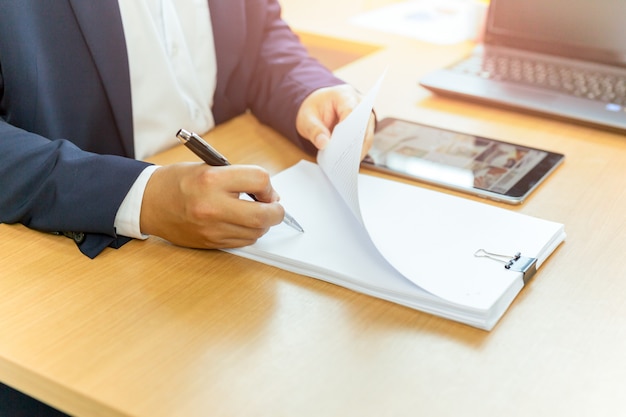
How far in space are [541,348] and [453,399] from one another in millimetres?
122

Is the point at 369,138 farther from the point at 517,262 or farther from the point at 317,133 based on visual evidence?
the point at 517,262

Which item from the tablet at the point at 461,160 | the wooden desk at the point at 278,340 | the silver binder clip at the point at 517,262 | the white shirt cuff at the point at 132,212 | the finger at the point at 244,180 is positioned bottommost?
the tablet at the point at 461,160

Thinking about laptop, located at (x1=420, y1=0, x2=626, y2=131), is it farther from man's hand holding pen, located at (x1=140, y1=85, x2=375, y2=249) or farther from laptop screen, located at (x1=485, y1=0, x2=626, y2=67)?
man's hand holding pen, located at (x1=140, y1=85, x2=375, y2=249)

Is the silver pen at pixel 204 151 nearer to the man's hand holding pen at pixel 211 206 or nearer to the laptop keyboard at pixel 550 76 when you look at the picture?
the man's hand holding pen at pixel 211 206

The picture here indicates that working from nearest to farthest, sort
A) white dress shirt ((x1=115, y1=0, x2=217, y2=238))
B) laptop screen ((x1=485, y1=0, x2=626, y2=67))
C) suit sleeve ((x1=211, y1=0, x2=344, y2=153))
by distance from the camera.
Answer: white dress shirt ((x1=115, y1=0, x2=217, y2=238)) < suit sleeve ((x1=211, y1=0, x2=344, y2=153)) < laptop screen ((x1=485, y1=0, x2=626, y2=67))

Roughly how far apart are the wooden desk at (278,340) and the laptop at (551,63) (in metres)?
0.39

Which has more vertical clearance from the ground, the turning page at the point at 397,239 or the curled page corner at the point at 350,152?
the curled page corner at the point at 350,152

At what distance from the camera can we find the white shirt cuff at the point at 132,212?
912 millimetres

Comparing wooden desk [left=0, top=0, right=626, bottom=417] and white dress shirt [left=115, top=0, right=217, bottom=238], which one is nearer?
wooden desk [left=0, top=0, right=626, bottom=417]

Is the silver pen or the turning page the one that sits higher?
the silver pen

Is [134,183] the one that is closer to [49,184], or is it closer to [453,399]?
[49,184]

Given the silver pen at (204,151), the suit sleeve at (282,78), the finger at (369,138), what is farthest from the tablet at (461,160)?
the silver pen at (204,151)

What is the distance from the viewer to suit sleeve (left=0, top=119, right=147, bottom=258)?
0.91 meters

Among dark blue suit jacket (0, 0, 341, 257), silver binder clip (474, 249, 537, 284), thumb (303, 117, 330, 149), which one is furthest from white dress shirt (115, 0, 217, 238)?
silver binder clip (474, 249, 537, 284)
